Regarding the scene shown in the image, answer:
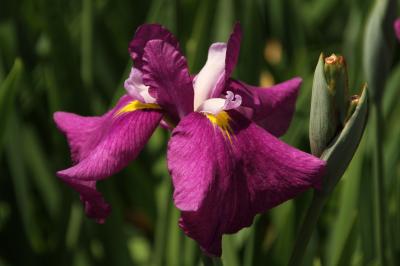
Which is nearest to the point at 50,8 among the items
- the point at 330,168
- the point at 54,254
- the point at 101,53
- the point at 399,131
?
the point at 101,53

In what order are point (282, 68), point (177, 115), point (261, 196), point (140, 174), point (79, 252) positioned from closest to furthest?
point (261, 196), point (177, 115), point (79, 252), point (140, 174), point (282, 68)

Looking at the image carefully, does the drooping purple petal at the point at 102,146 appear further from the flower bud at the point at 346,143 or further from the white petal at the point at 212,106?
the flower bud at the point at 346,143

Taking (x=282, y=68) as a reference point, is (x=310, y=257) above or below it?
below

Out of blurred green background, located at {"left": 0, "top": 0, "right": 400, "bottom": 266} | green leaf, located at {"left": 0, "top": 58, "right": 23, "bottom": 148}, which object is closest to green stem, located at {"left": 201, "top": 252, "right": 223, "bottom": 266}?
blurred green background, located at {"left": 0, "top": 0, "right": 400, "bottom": 266}

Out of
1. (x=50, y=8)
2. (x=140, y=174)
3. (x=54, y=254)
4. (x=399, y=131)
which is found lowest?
(x=54, y=254)

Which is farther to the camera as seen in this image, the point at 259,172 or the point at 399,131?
the point at 399,131

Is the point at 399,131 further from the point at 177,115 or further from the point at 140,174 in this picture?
the point at 177,115

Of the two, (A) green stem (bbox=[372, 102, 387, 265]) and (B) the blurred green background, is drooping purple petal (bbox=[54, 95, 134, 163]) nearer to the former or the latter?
(B) the blurred green background
